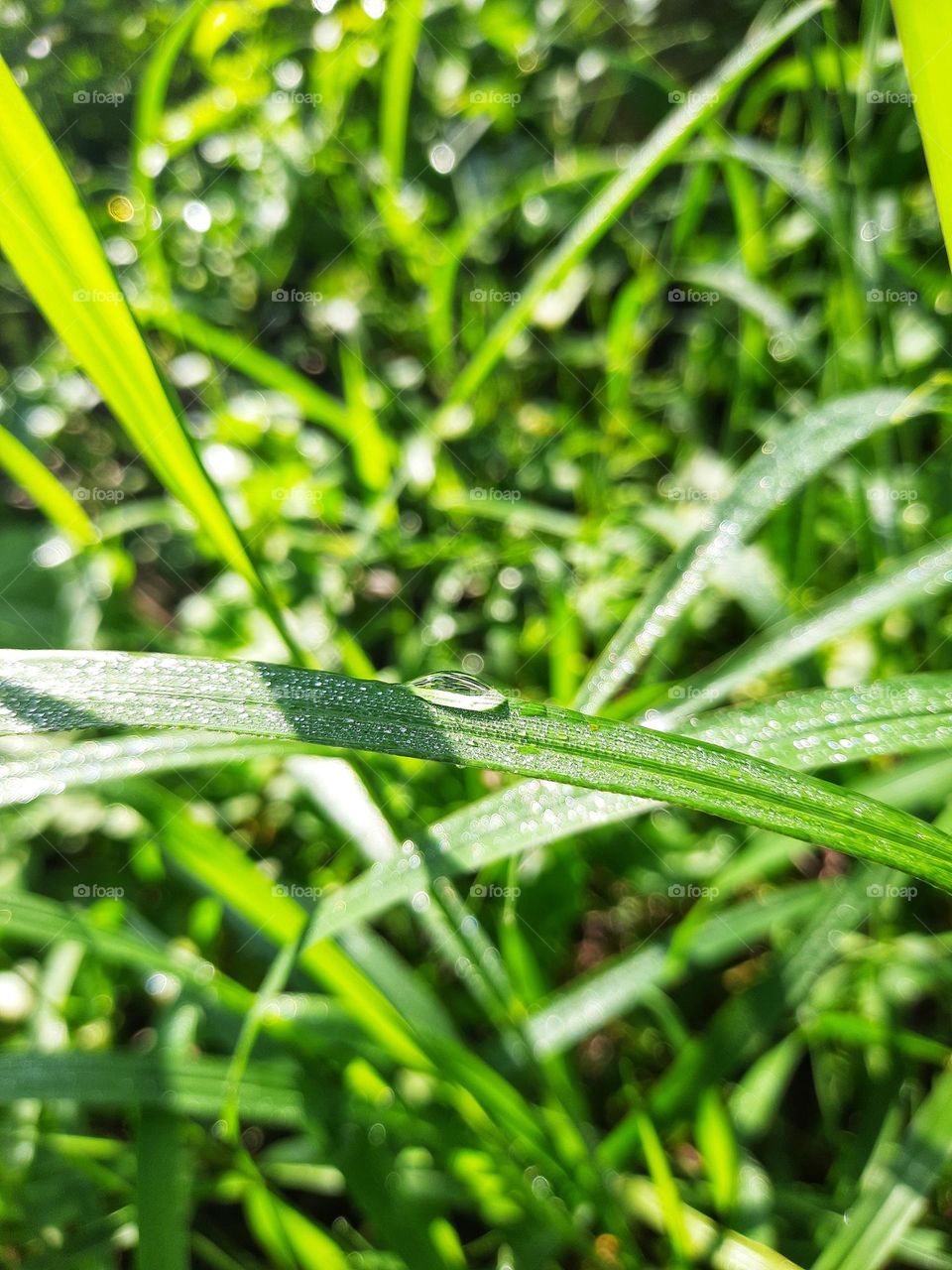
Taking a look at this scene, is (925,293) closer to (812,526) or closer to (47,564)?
(812,526)

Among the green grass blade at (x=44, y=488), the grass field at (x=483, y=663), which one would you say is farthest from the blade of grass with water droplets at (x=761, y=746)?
the green grass blade at (x=44, y=488)

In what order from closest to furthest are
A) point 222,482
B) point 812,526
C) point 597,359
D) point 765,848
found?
point 765,848, point 812,526, point 222,482, point 597,359

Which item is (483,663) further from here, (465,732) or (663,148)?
(465,732)

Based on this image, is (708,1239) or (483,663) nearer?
(708,1239)

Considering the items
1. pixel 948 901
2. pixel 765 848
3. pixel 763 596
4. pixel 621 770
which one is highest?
pixel 621 770

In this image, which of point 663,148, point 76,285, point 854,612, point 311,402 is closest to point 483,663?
point 311,402

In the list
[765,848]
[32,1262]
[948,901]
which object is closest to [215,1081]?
[32,1262]

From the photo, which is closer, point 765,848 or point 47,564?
point 765,848

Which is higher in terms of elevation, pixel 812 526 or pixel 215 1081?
pixel 812 526
